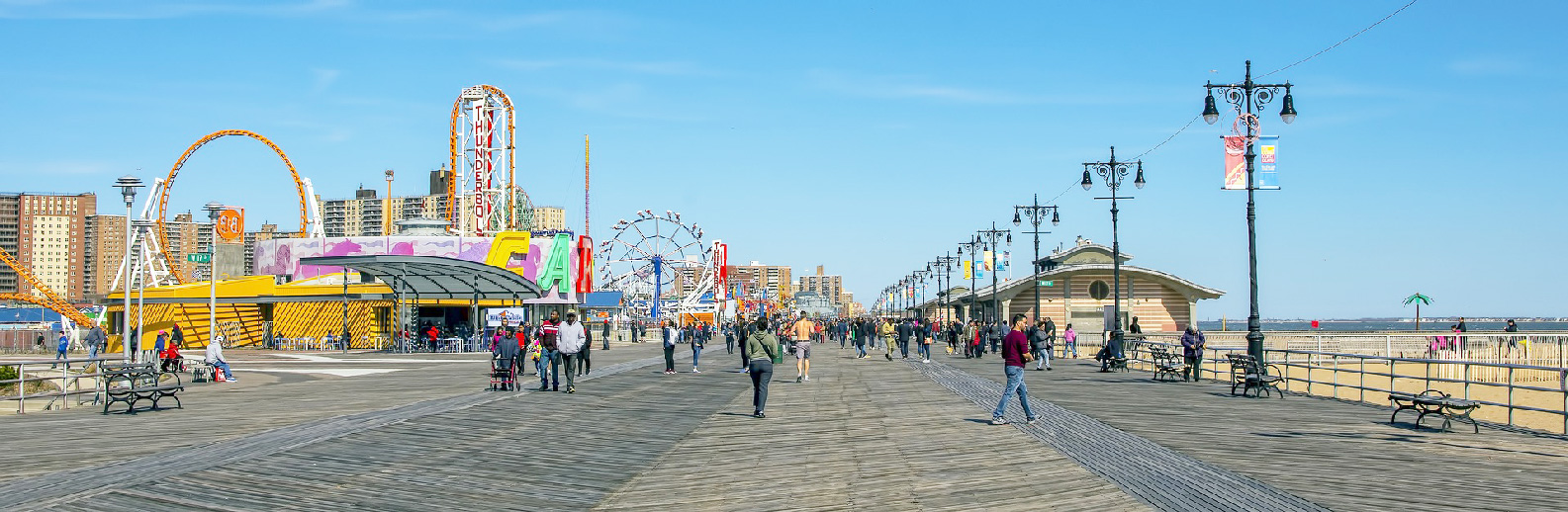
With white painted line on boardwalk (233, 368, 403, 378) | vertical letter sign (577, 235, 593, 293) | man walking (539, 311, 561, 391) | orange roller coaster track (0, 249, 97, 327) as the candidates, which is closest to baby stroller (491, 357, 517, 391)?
man walking (539, 311, 561, 391)

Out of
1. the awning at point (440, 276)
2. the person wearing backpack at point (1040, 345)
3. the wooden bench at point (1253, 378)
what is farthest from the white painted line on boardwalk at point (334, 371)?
the wooden bench at point (1253, 378)

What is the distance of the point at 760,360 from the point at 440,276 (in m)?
40.2

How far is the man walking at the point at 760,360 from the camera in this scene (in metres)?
17.1

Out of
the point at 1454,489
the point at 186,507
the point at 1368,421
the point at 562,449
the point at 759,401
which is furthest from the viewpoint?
the point at 759,401

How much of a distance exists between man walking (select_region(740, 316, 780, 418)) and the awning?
29964 millimetres

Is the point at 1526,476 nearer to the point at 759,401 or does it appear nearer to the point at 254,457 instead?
the point at 759,401

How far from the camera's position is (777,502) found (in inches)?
368

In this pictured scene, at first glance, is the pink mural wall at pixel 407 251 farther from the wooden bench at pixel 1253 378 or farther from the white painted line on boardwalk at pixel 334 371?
the wooden bench at pixel 1253 378

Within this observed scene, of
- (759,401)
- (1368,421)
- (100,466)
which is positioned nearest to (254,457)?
(100,466)

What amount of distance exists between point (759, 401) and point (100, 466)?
8.38 meters

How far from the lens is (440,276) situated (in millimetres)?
54438

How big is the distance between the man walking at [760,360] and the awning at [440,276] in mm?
29964

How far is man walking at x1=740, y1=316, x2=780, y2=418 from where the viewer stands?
17.1m

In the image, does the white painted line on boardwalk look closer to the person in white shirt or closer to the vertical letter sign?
the person in white shirt
